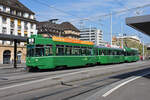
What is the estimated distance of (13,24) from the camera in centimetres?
4978

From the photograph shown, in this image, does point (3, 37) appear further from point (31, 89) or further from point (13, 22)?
point (13, 22)

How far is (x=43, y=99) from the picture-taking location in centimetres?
719

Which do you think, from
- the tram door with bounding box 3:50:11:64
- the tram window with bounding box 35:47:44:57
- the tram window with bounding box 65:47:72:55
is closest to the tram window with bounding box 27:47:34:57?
the tram window with bounding box 35:47:44:57

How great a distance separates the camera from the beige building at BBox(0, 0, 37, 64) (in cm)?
4668

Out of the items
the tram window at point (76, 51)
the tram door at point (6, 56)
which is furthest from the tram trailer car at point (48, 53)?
the tram door at point (6, 56)

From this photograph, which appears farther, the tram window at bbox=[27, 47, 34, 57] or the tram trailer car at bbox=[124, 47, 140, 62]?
the tram trailer car at bbox=[124, 47, 140, 62]

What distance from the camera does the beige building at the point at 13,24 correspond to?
153 feet

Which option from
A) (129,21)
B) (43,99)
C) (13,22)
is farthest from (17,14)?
(43,99)

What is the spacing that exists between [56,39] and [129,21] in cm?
834

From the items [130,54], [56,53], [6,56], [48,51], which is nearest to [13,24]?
[6,56]

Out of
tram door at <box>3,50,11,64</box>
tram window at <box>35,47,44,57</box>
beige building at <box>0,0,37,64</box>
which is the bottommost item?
tram door at <box>3,50,11,64</box>

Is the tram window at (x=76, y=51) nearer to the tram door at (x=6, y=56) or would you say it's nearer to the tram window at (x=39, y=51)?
the tram window at (x=39, y=51)

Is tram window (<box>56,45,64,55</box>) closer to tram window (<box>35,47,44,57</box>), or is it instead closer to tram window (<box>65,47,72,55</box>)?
tram window (<box>65,47,72,55</box>)

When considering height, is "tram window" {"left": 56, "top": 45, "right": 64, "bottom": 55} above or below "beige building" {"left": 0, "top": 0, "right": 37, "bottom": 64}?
below
